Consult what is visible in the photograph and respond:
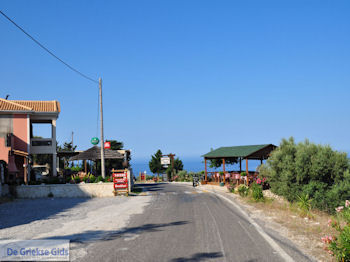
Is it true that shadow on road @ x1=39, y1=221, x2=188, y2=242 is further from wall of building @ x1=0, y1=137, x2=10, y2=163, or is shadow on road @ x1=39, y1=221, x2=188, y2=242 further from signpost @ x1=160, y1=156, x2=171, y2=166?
signpost @ x1=160, y1=156, x2=171, y2=166

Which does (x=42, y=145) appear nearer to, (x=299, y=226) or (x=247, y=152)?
(x=247, y=152)

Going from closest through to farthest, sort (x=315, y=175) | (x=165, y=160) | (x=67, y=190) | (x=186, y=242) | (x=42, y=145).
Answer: (x=186, y=242)
(x=315, y=175)
(x=67, y=190)
(x=42, y=145)
(x=165, y=160)

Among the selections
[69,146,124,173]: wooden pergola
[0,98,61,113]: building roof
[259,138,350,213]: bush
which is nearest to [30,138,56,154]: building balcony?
[69,146,124,173]: wooden pergola

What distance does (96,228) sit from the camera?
9438 mm

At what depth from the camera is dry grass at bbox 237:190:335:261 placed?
6834mm

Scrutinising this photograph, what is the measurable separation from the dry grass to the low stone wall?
33.0 ft

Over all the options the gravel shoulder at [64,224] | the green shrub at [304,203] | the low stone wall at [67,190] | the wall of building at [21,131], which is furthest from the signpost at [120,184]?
the green shrub at [304,203]

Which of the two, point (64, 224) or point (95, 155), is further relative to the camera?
point (95, 155)

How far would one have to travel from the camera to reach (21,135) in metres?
24.6

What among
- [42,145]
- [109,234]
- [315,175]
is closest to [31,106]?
[42,145]

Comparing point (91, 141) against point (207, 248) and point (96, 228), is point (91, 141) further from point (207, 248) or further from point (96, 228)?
point (207, 248)

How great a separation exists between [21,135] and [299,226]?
874 inches

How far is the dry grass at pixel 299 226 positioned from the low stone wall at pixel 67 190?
1006cm

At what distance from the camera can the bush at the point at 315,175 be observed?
1505 centimetres
